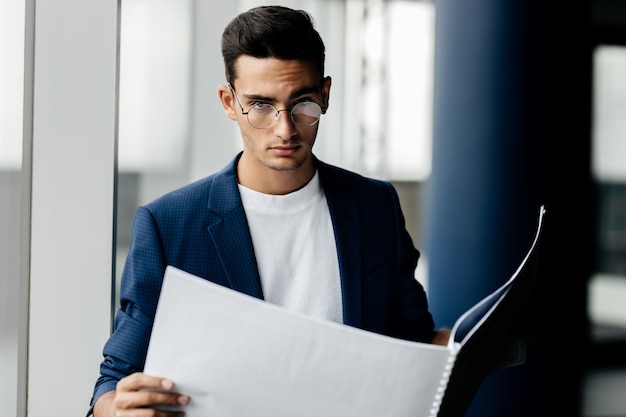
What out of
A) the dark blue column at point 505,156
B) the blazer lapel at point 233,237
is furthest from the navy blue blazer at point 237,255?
the dark blue column at point 505,156

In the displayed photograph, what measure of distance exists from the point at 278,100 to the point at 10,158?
922 millimetres

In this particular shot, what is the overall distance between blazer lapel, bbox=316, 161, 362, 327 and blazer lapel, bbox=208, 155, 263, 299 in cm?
18

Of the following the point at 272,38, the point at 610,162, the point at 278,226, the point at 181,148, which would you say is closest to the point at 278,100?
the point at 272,38

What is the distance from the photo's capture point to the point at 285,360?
879 millimetres

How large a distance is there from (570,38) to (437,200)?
0.73 metres

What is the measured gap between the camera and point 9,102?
1799mm

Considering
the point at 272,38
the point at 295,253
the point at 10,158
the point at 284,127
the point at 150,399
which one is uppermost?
the point at 272,38

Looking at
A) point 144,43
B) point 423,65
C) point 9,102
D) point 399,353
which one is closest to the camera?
point 399,353

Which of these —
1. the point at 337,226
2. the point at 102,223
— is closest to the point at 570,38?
the point at 337,226

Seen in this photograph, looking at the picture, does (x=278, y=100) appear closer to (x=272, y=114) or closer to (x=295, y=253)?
(x=272, y=114)

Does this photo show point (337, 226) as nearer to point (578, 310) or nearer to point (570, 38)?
point (570, 38)

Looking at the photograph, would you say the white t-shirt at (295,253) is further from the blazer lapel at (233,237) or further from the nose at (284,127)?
the nose at (284,127)

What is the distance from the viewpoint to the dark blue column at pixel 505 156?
2289 mm

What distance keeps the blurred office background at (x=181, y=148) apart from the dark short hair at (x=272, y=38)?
2.10 ft
